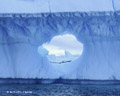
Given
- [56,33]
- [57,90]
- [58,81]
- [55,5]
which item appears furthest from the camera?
[56,33]

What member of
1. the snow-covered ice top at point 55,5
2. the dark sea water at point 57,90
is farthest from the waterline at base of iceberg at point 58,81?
the snow-covered ice top at point 55,5

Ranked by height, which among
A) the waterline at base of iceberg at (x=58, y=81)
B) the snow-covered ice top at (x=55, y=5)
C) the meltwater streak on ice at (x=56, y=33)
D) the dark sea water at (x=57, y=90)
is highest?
the snow-covered ice top at (x=55, y=5)

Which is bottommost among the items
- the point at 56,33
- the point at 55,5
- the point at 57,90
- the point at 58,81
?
the point at 57,90

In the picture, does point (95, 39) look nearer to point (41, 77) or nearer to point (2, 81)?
point (41, 77)

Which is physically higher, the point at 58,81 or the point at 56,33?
the point at 56,33

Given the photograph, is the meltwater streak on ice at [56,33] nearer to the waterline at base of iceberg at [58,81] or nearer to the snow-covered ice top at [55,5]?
the waterline at base of iceberg at [58,81]

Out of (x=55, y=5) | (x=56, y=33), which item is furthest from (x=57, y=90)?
(x=55, y=5)

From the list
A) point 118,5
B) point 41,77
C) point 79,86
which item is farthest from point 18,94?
point 118,5

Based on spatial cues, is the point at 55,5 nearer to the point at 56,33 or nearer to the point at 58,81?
the point at 56,33
